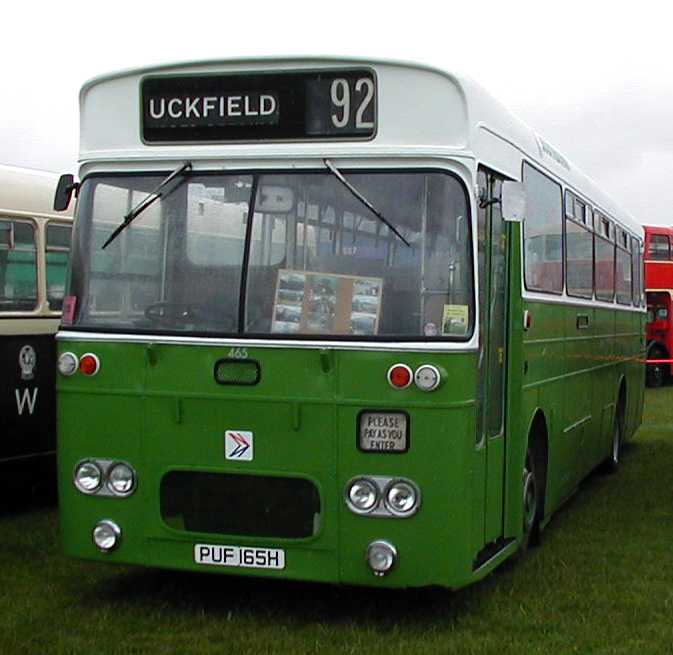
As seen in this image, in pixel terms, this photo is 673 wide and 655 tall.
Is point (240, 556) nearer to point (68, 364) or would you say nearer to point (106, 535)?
point (106, 535)

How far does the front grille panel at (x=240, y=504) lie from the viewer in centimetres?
713

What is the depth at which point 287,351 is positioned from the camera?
7.03 metres

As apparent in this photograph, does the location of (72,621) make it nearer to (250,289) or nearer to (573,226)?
(250,289)

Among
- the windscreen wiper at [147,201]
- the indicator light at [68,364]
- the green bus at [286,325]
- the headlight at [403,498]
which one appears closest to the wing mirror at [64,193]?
the green bus at [286,325]

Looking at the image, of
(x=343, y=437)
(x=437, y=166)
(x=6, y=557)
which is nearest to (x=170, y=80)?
(x=437, y=166)

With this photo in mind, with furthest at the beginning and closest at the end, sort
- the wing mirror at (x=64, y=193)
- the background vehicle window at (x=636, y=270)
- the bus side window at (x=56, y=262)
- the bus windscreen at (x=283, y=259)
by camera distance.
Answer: the background vehicle window at (x=636, y=270) < the bus side window at (x=56, y=262) < the wing mirror at (x=64, y=193) < the bus windscreen at (x=283, y=259)

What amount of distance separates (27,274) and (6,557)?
105 inches

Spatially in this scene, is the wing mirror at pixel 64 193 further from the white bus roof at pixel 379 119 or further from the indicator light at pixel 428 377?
the indicator light at pixel 428 377

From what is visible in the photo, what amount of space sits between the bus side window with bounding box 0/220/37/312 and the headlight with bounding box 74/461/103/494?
3.30 metres

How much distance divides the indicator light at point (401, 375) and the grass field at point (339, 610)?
1.38m

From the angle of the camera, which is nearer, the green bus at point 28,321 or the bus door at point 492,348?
the bus door at point 492,348

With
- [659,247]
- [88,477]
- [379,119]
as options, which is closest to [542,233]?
[379,119]

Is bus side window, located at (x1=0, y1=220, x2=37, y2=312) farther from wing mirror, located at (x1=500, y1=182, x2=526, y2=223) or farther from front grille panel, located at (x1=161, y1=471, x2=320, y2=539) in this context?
wing mirror, located at (x1=500, y1=182, x2=526, y2=223)

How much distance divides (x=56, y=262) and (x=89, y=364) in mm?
3929
